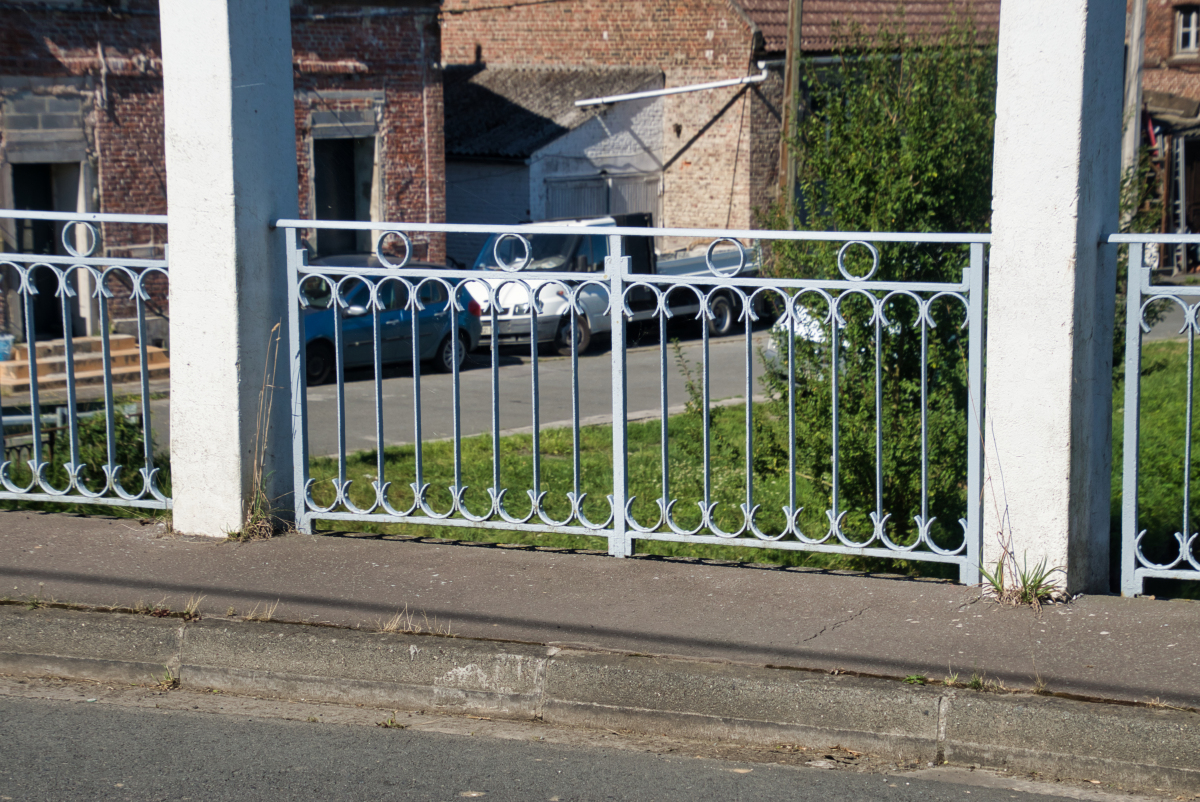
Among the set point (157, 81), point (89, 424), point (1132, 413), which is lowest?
point (89, 424)

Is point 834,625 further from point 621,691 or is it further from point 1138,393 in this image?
point 1138,393

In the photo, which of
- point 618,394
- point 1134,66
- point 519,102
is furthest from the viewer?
point 519,102

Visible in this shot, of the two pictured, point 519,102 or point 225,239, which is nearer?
point 225,239

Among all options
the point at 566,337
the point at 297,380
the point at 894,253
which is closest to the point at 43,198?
the point at 566,337

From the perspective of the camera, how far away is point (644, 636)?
462 centimetres

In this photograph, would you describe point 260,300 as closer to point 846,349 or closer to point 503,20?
point 846,349

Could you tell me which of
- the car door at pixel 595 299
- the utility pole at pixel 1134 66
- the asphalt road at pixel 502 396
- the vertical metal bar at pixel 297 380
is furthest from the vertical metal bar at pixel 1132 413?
the utility pole at pixel 1134 66

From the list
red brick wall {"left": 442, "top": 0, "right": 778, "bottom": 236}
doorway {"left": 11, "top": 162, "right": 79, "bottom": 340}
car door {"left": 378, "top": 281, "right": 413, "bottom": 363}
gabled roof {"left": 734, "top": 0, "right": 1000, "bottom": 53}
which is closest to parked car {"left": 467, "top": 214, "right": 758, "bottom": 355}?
car door {"left": 378, "top": 281, "right": 413, "bottom": 363}

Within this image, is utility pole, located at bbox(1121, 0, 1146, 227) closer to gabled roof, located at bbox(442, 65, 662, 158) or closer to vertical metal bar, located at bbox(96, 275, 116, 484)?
gabled roof, located at bbox(442, 65, 662, 158)

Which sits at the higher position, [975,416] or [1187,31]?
[1187,31]

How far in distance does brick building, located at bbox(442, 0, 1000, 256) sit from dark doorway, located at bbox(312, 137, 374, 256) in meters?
4.66

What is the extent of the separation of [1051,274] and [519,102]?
2266 centimetres

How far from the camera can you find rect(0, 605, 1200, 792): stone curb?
12.7 feet

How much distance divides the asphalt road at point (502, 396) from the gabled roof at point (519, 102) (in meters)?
6.90
